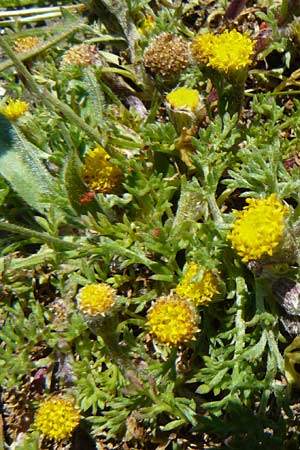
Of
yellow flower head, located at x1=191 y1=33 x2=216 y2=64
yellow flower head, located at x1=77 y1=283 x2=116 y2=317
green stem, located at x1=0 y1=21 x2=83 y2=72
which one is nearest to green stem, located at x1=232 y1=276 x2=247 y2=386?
yellow flower head, located at x1=77 y1=283 x2=116 y2=317

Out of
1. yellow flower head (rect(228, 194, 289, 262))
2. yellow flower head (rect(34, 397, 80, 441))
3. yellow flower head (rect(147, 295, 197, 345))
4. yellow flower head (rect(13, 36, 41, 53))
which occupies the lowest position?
yellow flower head (rect(34, 397, 80, 441))

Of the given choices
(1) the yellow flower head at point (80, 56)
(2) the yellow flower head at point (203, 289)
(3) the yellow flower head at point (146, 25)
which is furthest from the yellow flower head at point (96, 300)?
(3) the yellow flower head at point (146, 25)

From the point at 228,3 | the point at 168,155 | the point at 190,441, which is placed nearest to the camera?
the point at 190,441

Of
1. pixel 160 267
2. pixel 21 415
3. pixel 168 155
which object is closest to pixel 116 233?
pixel 160 267

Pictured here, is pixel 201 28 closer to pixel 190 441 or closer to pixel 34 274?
pixel 34 274

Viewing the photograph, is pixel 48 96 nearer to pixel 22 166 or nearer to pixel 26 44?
pixel 22 166

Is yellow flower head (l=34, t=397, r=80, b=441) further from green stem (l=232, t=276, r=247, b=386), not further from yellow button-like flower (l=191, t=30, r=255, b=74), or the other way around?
yellow button-like flower (l=191, t=30, r=255, b=74)
